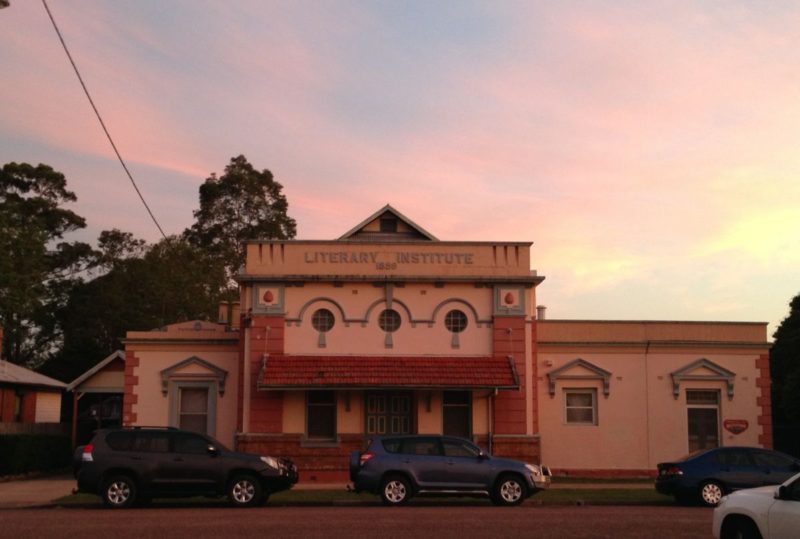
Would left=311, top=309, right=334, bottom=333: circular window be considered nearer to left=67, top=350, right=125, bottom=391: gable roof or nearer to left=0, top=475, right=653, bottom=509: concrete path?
left=0, top=475, right=653, bottom=509: concrete path

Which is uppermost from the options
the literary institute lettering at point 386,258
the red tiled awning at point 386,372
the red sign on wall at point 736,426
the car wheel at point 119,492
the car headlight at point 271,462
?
the literary institute lettering at point 386,258

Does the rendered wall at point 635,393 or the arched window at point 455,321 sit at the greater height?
the arched window at point 455,321

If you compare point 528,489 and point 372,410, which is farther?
point 372,410

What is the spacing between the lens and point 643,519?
17891 mm

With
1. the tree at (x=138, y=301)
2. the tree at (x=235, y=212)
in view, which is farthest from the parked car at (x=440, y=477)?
the tree at (x=235, y=212)

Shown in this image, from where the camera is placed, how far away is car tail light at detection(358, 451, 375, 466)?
21.2m

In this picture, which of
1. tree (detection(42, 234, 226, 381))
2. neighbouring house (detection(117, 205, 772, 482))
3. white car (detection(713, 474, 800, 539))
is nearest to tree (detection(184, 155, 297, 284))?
tree (detection(42, 234, 226, 381))

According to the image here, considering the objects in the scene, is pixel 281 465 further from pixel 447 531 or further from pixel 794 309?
pixel 794 309

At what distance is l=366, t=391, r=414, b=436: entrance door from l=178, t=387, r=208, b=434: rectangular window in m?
5.21

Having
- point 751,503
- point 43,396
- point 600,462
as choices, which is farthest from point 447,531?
point 43,396

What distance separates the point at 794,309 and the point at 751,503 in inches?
1543

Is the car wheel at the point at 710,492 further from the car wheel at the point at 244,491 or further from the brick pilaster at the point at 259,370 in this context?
the brick pilaster at the point at 259,370

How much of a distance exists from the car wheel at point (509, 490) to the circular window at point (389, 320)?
9291mm

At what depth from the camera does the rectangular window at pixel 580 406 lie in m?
30.8
